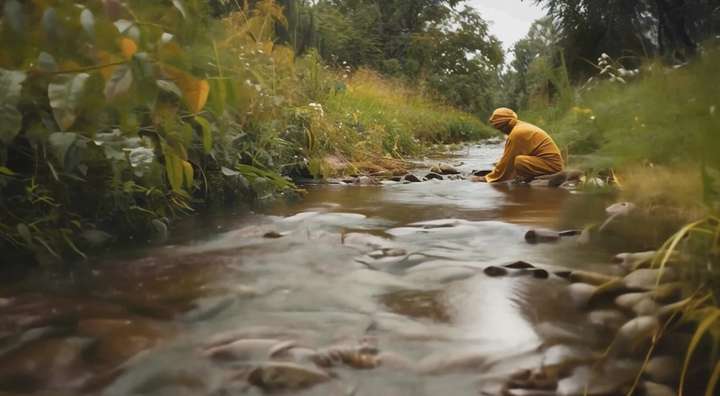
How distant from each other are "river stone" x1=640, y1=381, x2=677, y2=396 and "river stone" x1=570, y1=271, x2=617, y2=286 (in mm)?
658

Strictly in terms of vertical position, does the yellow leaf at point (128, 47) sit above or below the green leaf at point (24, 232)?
above

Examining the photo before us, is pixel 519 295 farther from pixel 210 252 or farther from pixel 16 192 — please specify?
pixel 16 192

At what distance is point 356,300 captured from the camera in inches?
73.9

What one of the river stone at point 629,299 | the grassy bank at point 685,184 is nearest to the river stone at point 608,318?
the river stone at point 629,299

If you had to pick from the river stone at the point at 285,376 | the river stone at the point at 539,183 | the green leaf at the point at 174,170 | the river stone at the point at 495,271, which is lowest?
the river stone at the point at 539,183

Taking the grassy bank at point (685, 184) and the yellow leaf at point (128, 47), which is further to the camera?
the yellow leaf at point (128, 47)

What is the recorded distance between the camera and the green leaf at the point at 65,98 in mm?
1744

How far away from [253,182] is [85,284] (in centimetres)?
205

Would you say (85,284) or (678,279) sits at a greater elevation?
(678,279)

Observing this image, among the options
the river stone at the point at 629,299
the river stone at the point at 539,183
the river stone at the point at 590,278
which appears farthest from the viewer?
the river stone at the point at 539,183

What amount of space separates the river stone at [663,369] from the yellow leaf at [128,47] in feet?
4.94

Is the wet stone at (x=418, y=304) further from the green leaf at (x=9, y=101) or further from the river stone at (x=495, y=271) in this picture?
the green leaf at (x=9, y=101)

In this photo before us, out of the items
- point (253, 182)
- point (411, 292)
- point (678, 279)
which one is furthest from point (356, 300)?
point (253, 182)

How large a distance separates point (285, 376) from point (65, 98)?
1008mm
